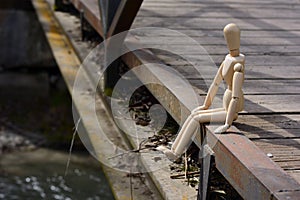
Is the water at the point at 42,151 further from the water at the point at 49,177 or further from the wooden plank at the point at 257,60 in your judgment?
the wooden plank at the point at 257,60

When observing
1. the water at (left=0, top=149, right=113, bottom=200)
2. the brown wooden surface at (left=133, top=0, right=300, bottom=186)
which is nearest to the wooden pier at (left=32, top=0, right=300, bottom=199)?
the brown wooden surface at (left=133, top=0, right=300, bottom=186)

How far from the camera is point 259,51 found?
3.08 m

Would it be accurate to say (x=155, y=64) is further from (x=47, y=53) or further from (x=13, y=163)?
(x=47, y=53)

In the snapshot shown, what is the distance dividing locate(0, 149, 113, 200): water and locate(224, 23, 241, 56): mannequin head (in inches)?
170

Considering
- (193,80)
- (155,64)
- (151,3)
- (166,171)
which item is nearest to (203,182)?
(166,171)

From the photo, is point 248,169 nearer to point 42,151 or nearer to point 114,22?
point 114,22

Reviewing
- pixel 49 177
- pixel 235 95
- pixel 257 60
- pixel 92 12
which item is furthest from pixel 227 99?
pixel 49 177

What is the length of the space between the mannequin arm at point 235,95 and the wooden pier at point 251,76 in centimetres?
3

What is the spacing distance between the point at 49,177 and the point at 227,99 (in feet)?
→ 15.2

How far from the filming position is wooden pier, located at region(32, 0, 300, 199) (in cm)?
172

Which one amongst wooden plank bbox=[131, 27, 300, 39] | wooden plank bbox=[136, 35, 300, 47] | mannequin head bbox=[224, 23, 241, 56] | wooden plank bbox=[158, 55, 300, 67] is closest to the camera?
mannequin head bbox=[224, 23, 241, 56]

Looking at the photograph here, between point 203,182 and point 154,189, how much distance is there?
0.45 m

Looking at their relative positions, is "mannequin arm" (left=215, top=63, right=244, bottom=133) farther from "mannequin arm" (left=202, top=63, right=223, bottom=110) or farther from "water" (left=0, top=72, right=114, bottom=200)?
"water" (left=0, top=72, right=114, bottom=200)

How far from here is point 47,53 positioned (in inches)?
298
